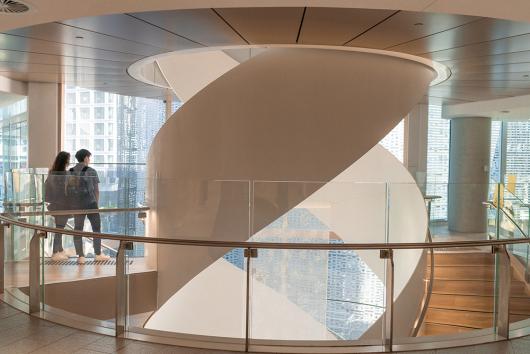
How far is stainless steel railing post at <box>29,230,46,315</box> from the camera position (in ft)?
14.5

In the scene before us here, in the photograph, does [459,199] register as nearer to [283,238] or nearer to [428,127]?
[283,238]

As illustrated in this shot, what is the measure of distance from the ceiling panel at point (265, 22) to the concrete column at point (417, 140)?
7.59 meters

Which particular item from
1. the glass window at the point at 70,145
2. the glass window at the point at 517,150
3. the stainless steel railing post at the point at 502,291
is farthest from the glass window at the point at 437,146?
the stainless steel railing post at the point at 502,291

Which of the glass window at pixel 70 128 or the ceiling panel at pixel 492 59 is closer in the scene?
A: the ceiling panel at pixel 492 59

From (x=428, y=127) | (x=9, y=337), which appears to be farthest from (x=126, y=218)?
(x=428, y=127)

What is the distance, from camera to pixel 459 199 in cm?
488

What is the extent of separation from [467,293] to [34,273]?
3601mm

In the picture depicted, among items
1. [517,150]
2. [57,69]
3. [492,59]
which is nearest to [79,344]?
[492,59]

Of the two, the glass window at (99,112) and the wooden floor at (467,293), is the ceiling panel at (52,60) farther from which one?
the wooden floor at (467,293)

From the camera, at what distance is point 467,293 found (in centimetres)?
459

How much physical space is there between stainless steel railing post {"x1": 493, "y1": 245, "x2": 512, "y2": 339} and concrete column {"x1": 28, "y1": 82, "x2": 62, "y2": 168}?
9.88 meters

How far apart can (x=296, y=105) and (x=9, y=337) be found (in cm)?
413

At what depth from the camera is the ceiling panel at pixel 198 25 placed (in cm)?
498

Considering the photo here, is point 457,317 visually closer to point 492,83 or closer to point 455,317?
point 455,317
